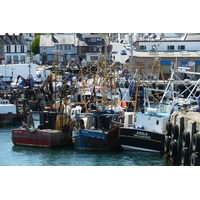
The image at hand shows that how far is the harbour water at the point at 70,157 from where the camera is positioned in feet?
103

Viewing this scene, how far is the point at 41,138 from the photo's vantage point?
1416 inches

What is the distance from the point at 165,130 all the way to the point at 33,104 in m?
24.4

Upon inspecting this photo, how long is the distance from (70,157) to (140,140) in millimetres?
3839

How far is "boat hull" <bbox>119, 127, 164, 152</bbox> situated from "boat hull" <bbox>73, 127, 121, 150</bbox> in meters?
0.78

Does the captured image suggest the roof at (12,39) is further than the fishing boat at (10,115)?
Yes

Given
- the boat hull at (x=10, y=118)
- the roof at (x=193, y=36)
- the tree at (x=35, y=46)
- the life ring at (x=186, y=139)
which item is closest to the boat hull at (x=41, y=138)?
the life ring at (x=186, y=139)

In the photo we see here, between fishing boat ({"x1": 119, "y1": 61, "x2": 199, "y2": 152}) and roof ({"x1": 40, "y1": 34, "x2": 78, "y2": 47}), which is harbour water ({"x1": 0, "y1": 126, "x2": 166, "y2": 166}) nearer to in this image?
fishing boat ({"x1": 119, "y1": 61, "x2": 199, "y2": 152})

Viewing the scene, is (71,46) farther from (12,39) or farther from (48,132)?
(48,132)

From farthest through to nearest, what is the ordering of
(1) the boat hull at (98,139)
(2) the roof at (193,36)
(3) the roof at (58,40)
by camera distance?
(3) the roof at (58,40)
(2) the roof at (193,36)
(1) the boat hull at (98,139)

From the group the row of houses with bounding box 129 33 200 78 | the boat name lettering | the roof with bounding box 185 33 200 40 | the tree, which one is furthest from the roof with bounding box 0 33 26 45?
the boat name lettering

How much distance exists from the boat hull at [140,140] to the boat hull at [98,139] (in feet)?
2.55

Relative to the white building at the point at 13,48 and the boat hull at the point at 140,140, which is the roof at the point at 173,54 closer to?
the white building at the point at 13,48

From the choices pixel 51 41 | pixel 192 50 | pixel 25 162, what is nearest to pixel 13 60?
pixel 51 41

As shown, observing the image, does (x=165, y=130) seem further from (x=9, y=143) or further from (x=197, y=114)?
(x=9, y=143)
